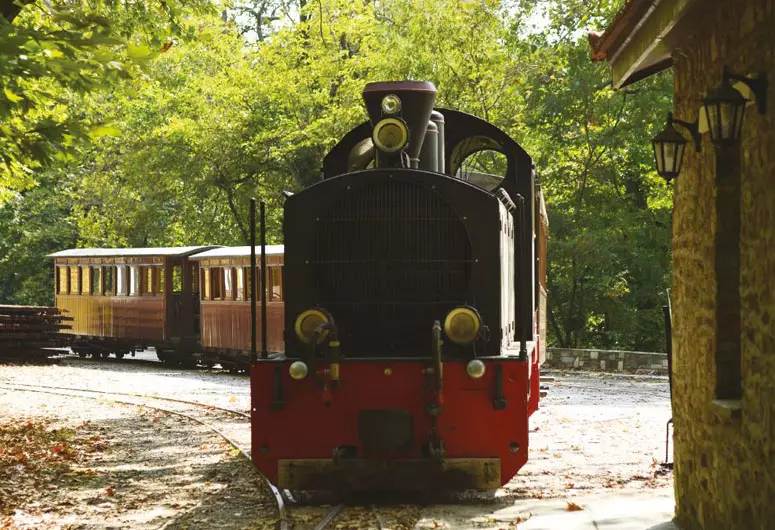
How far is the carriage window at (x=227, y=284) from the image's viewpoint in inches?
1019

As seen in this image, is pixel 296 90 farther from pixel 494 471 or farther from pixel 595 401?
pixel 494 471

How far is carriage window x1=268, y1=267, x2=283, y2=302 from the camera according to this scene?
2403cm

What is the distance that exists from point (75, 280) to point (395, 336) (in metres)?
25.2

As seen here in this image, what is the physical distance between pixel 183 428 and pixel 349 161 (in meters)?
6.26

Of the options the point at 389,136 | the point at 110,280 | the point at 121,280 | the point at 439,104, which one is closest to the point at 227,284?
the point at 121,280

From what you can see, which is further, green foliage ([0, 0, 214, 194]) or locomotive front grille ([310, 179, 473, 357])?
locomotive front grille ([310, 179, 473, 357])

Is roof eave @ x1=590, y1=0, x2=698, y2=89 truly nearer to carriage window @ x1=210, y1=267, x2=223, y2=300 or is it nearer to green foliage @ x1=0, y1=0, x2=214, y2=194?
green foliage @ x1=0, y1=0, x2=214, y2=194

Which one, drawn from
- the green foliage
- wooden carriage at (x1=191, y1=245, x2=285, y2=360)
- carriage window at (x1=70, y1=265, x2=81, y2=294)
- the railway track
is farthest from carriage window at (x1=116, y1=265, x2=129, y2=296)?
the green foliage

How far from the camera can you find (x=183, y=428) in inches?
620

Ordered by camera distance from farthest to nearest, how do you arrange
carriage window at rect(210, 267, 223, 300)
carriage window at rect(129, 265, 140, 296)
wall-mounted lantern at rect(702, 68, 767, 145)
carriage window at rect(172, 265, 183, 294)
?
carriage window at rect(129, 265, 140, 296), carriage window at rect(172, 265, 183, 294), carriage window at rect(210, 267, 223, 300), wall-mounted lantern at rect(702, 68, 767, 145)

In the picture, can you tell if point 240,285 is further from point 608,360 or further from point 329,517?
point 329,517

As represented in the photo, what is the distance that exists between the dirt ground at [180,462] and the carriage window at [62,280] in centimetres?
1263

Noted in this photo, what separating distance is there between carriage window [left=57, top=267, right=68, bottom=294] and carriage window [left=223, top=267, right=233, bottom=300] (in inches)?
365

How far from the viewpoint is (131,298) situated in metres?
30.1
